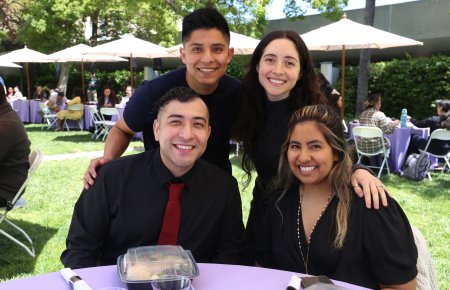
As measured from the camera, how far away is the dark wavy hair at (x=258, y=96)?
8.75ft

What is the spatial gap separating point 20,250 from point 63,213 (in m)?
1.32

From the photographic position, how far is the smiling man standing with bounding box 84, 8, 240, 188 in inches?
106

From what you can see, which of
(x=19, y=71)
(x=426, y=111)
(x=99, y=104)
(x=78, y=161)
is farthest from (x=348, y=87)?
(x=19, y=71)

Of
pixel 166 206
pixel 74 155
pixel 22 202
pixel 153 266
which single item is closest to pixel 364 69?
pixel 74 155

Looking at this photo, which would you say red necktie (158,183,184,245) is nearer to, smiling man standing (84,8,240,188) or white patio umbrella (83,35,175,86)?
smiling man standing (84,8,240,188)

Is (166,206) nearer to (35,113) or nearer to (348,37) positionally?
(348,37)

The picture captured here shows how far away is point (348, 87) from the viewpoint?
57.1 ft

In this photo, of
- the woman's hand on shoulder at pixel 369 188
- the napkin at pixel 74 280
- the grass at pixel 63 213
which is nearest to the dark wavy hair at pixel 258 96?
the woman's hand on shoulder at pixel 369 188

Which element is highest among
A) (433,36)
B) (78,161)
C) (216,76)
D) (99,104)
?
(433,36)

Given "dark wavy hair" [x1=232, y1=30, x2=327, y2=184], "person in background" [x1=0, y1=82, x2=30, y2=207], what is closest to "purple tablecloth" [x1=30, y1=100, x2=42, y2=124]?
"person in background" [x1=0, y1=82, x2=30, y2=207]

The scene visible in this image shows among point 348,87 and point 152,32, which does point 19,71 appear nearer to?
point 152,32

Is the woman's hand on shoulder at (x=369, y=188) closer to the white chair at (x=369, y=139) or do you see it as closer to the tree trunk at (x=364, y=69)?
the white chair at (x=369, y=139)

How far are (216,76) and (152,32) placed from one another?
19653mm

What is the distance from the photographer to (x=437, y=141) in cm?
785
